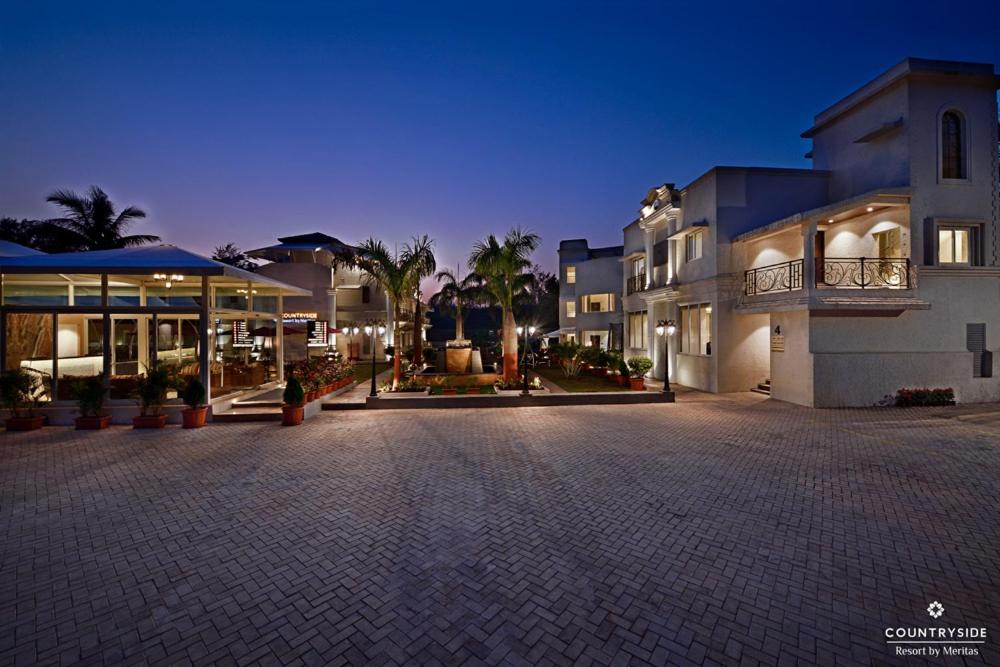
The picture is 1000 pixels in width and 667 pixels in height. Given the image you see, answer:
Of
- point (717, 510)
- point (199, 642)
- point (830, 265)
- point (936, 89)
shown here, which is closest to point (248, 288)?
point (199, 642)

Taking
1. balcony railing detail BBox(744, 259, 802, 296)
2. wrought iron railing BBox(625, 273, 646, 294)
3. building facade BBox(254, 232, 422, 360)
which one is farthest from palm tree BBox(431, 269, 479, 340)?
balcony railing detail BBox(744, 259, 802, 296)

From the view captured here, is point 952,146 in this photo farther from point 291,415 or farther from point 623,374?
point 291,415

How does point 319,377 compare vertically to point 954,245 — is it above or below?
below

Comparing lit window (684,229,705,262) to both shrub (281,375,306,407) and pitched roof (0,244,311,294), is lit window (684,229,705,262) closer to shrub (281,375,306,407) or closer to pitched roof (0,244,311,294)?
shrub (281,375,306,407)

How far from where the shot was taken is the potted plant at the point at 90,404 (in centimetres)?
1171

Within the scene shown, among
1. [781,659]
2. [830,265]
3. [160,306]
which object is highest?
[830,265]

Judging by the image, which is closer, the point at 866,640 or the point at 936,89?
the point at 866,640

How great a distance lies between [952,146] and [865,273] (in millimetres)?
5264

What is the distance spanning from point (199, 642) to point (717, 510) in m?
6.34

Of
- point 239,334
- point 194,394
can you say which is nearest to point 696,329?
point 194,394

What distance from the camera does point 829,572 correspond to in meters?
4.75

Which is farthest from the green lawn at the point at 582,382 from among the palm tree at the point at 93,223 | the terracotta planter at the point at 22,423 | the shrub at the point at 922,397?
the palm tree at the point at 93,223

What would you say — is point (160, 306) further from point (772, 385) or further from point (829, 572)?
point (772, 385)

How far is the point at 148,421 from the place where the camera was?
39.4 feet
